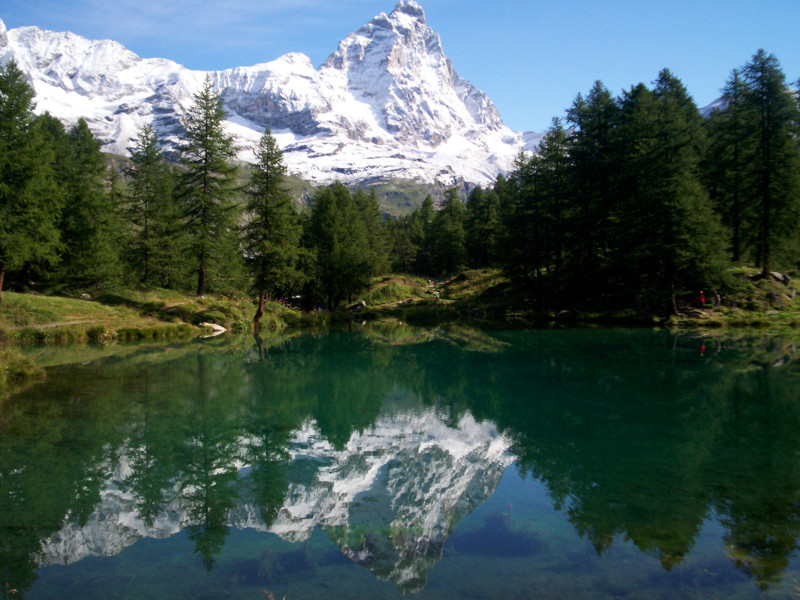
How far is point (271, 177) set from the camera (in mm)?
35219

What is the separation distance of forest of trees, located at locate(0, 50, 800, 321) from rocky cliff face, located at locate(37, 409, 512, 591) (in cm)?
2498

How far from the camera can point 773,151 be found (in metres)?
30.6

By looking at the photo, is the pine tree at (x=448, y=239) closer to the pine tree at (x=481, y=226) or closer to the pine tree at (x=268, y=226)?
the pine tree at (x=481, y=226)

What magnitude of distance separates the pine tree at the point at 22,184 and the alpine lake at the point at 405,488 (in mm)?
15024

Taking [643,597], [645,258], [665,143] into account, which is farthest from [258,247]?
[643,597]

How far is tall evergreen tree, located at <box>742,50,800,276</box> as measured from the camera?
30.3 meters

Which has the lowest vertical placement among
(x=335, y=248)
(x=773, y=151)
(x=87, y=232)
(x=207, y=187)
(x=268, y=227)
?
(x=87, y=232)

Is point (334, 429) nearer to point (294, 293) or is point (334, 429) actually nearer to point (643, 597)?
point (643, 597)

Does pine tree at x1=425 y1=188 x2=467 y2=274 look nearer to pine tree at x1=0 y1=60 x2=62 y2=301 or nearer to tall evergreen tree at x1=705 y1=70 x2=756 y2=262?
tall evergreen tree at x1=705 y1=70 x2=756 y2=262

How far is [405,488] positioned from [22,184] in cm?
2922

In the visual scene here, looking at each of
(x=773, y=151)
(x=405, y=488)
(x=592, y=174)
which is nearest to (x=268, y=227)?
(x=592, y=174)

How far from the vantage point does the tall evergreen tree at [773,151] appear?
99.4ft

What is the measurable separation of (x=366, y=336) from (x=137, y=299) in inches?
612

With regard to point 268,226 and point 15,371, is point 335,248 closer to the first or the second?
point 268,226
